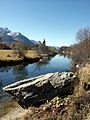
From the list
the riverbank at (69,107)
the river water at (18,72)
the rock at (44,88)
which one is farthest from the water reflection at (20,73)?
the riverbank at (69,107)

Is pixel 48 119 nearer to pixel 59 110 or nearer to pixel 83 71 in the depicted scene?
pixel 59 110

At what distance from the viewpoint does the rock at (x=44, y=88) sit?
503 inches

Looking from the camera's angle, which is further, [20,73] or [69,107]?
[20,73]

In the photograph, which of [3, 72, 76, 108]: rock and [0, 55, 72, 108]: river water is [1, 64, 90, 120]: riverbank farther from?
[0, 55, 72, 108]: river water

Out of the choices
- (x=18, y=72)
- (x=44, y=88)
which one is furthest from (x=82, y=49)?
(x=44, y=88)

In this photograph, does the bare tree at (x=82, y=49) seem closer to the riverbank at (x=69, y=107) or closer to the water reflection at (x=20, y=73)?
the water reflection at (x=20, y=73)

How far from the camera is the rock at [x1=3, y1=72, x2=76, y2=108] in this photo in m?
12.8

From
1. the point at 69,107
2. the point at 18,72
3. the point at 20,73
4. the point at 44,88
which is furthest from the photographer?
the point at 18,72

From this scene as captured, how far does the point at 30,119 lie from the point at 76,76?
342 centimetres

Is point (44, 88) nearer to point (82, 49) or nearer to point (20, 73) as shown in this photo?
point (20, 73)

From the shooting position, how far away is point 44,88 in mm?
13078

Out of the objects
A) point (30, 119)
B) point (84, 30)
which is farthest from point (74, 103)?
point (84, 30)

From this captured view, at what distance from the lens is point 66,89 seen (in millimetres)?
12727

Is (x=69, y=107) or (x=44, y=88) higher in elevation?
(x=44, y=88)
